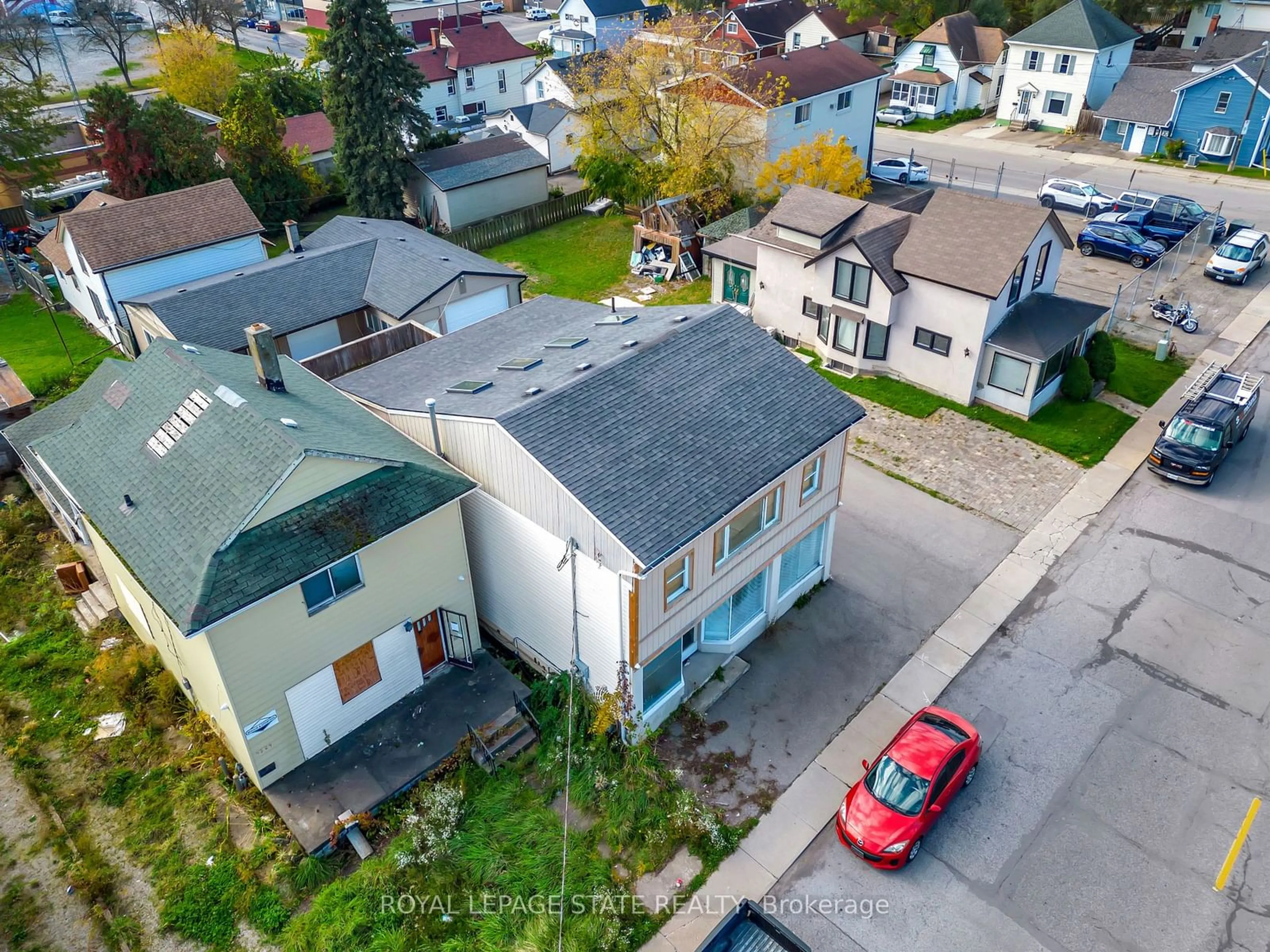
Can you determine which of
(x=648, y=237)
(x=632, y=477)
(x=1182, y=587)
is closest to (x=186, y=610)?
(x=632, y=477)

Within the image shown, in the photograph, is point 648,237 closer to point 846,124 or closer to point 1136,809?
point 846,124

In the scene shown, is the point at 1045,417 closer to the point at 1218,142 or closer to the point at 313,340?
the point at 313,340

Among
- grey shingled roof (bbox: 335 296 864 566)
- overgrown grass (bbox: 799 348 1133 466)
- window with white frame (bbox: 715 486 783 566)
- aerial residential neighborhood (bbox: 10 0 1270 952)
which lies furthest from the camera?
overgrown grass (bbox: 799 348 1133 466)

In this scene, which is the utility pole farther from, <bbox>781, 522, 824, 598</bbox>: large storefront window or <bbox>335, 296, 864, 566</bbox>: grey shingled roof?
<bbox>781, 522, 824, 598</bbox>: large storefront window

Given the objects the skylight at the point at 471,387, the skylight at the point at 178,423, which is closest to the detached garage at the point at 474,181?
the skylight at the point at 471,387

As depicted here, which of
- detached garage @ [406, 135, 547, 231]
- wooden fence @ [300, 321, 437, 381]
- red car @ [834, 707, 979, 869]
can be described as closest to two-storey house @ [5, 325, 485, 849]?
wooden fence @ [300, 321, 437, 381]

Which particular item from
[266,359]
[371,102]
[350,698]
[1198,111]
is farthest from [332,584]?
[1198,111]

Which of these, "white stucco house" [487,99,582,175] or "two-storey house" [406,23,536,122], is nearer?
"white stucco house" [487,99,582,175]
